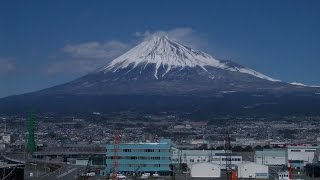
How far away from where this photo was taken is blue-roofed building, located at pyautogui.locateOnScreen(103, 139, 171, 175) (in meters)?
36.2

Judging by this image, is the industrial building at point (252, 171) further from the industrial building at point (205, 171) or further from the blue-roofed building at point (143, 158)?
the blue-roofed building at point (143, 158)

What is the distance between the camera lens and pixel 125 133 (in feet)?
250

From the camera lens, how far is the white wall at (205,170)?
116 ft

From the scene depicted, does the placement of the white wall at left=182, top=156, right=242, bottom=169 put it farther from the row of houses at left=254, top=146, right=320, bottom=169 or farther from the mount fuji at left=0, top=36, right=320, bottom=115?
the mount fuji at left=0, top=36, right=320, bottom=115

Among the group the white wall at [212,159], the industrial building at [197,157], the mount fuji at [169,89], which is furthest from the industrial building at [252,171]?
the mount fuji at [169,89]

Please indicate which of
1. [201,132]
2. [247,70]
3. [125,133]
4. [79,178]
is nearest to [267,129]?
[201,132]

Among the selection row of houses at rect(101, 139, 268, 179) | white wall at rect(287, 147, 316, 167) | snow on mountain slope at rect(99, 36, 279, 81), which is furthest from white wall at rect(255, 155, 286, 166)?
snow on mountain slope at rect(99, 36, 279, 81)

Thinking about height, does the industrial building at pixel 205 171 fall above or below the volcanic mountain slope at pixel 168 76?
below

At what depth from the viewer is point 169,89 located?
5320 inches

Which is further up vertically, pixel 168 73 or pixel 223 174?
pixel 168 73

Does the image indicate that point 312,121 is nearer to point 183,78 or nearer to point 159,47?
point 183,78

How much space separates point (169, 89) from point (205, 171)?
99.7 meters

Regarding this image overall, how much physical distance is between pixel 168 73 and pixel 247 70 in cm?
1964

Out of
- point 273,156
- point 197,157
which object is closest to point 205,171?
point 197,157
